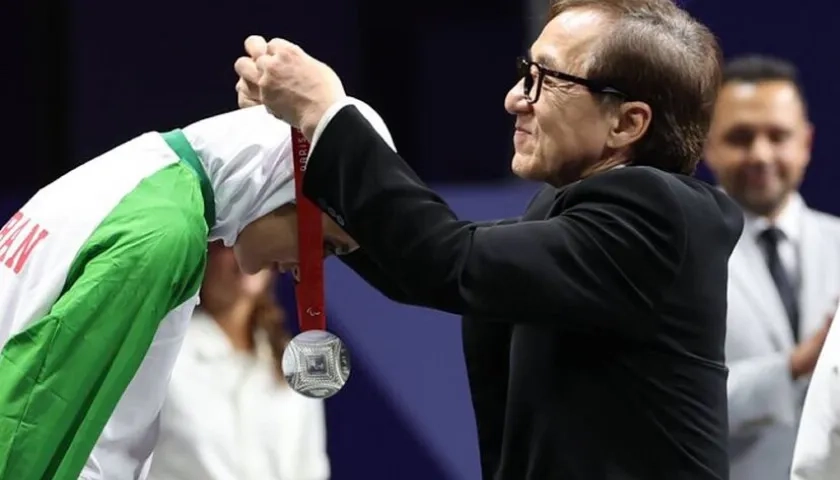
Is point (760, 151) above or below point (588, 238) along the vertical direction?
below

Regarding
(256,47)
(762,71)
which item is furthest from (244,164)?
(762,71)

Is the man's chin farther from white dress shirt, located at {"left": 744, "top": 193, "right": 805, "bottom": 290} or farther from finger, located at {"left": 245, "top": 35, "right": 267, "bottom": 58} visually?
white dress shirt, located at {"left": 744, "top": 193, "right": 805, "bottom": 290}

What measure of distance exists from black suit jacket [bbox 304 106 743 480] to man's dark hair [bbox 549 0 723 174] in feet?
0.17

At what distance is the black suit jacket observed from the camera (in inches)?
61.9

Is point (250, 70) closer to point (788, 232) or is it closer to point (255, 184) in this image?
point (255, 184)

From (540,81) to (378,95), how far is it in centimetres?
348

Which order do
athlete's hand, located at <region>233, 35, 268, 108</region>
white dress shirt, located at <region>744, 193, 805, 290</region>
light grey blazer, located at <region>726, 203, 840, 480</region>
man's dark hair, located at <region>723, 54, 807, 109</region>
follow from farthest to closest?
man's dark hair, located at <region>723, 54, 807, 109</region> < white dress shirt, located at <region>744, 193, 805, 290</region> < light grey blazer, located at <region>726, 203, 840, 480</region> < athlete's hand, located at <region>233, 35, 268, 108</region>

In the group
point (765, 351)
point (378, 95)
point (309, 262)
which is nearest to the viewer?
point (309, 262)

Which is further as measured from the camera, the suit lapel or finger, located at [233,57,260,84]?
the suit lapel

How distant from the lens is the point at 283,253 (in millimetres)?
2125

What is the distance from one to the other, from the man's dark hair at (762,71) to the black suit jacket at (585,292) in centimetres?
155

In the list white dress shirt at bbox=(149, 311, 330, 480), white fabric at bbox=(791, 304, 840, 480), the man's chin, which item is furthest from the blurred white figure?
the man's chin

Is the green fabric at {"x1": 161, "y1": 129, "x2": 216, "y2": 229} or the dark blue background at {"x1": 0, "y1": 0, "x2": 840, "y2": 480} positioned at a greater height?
the green fabric at {"x1": 161, "y1": 129, "x2": 216, "y2": 229}

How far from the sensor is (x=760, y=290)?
3066 millimetres
